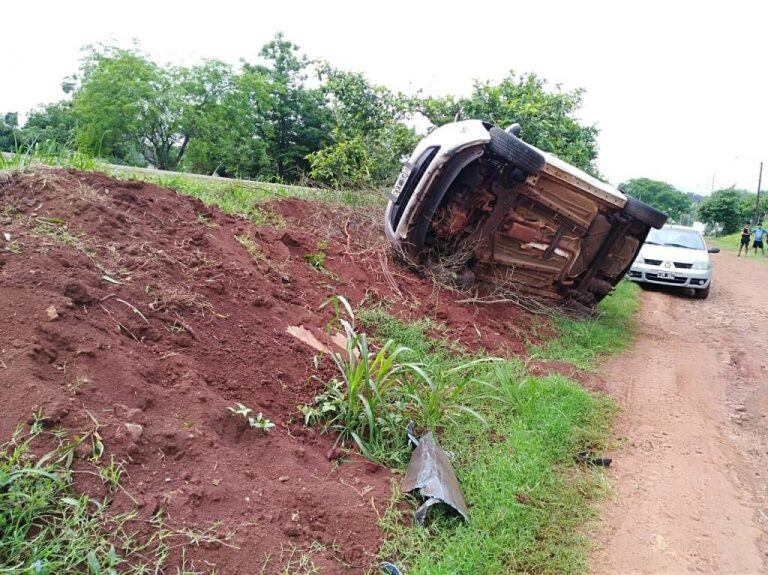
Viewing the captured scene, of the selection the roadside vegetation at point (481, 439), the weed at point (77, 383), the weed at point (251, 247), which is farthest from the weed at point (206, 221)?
the weed at point (77, 383)

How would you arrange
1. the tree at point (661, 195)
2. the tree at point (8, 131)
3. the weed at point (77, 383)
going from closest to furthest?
the weed at point (77, 383) < the tree at point (8, 131) < the tree at point (661, 195)

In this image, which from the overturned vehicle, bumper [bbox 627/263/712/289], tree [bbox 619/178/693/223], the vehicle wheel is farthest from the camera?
tree [bbox 619/178/693/223]

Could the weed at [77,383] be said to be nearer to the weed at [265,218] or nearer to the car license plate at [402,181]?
the weed at [265,218]

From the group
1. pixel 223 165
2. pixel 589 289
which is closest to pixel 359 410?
pixel 589 289

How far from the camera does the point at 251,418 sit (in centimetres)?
318

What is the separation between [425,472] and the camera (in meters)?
3.19

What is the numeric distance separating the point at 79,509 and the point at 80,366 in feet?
2.69

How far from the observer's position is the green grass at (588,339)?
20.7ft

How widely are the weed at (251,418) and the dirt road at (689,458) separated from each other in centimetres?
189

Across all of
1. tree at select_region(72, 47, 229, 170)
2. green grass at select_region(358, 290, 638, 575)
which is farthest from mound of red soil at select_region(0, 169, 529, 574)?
tree at select_region(72, 47, 229, 170)

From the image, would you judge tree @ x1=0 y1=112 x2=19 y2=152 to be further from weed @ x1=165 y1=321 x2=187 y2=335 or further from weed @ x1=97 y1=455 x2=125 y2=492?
weed @ x1=97 y1=455 x2=125 y2=492

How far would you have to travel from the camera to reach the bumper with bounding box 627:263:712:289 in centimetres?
1184

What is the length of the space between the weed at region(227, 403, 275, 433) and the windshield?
11.9 m

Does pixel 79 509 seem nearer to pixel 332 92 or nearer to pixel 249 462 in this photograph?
pixel 249 462
